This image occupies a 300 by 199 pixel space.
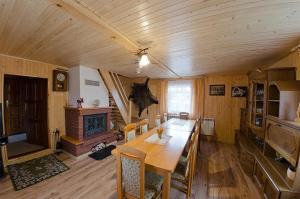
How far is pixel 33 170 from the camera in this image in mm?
2711

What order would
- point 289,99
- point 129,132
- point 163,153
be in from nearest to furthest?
point 163,153 < point 289,99 < point 129,132

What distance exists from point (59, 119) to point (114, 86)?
1.83 metres

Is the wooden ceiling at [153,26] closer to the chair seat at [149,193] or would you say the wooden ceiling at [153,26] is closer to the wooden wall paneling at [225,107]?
the chair seat at [149,193]

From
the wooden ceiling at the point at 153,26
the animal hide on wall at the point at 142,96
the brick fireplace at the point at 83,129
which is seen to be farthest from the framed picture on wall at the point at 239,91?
the brick fireplace at the point at 83,129

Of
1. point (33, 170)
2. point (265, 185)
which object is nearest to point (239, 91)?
point (265, 185)

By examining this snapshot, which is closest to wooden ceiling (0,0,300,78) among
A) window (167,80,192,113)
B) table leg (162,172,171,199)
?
table leg (162,172,171,199)

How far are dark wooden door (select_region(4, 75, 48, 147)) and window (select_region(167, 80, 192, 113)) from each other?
A: 3966 millimetres

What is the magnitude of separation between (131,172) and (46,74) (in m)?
3.46

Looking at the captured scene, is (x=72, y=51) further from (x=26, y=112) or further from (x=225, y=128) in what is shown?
(x=225, y=128)

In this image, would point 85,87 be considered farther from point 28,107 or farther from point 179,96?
point 179,96

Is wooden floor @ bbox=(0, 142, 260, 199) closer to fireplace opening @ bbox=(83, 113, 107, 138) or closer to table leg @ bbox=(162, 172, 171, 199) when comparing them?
fireplace opening @ bbox=(83, 113, 107, 138)

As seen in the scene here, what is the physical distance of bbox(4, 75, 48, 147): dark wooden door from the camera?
359 cm

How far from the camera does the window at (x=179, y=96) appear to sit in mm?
5058

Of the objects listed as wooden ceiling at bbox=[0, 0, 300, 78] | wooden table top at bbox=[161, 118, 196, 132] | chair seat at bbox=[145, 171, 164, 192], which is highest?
wooden ceiling at bbox=[0, 0, 300, 78]
